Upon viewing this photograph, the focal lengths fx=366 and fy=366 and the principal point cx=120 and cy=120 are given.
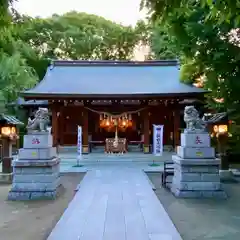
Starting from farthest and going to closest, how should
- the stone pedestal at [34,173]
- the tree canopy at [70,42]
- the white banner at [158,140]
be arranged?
1. the tree canopy at [70,42]
2. the white banner at [158,140]
3. the stone pedestal at [34,173]

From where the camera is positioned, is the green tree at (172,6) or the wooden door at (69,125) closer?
the green tree at (172,6)

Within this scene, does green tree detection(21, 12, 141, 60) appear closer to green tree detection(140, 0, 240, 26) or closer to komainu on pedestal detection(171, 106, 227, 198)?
komainu on pedestal detection(171, 106, 227, 198)

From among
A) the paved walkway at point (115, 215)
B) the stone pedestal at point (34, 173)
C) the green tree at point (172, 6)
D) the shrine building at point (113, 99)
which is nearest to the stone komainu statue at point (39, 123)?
the stone pedestal at point (34, 173)

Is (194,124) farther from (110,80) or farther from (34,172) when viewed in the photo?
(110,80)

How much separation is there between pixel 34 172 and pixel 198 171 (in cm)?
403

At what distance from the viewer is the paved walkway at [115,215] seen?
5.59 m

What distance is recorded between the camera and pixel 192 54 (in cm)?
1024

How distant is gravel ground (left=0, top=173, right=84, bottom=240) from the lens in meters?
5.85

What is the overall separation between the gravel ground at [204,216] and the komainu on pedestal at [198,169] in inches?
13.2

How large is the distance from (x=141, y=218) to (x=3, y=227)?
241cm

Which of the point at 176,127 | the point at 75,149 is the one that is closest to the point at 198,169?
the point at 176,127

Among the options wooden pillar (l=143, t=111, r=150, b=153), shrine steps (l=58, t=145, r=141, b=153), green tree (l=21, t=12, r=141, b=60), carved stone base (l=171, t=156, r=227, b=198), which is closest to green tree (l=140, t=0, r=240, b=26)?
carved stone base (l=171, t=156, r=227, b=198)

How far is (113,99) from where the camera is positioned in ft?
62.2

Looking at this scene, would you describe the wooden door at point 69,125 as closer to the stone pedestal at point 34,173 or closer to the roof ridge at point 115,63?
the roof ridge at point 115,63
